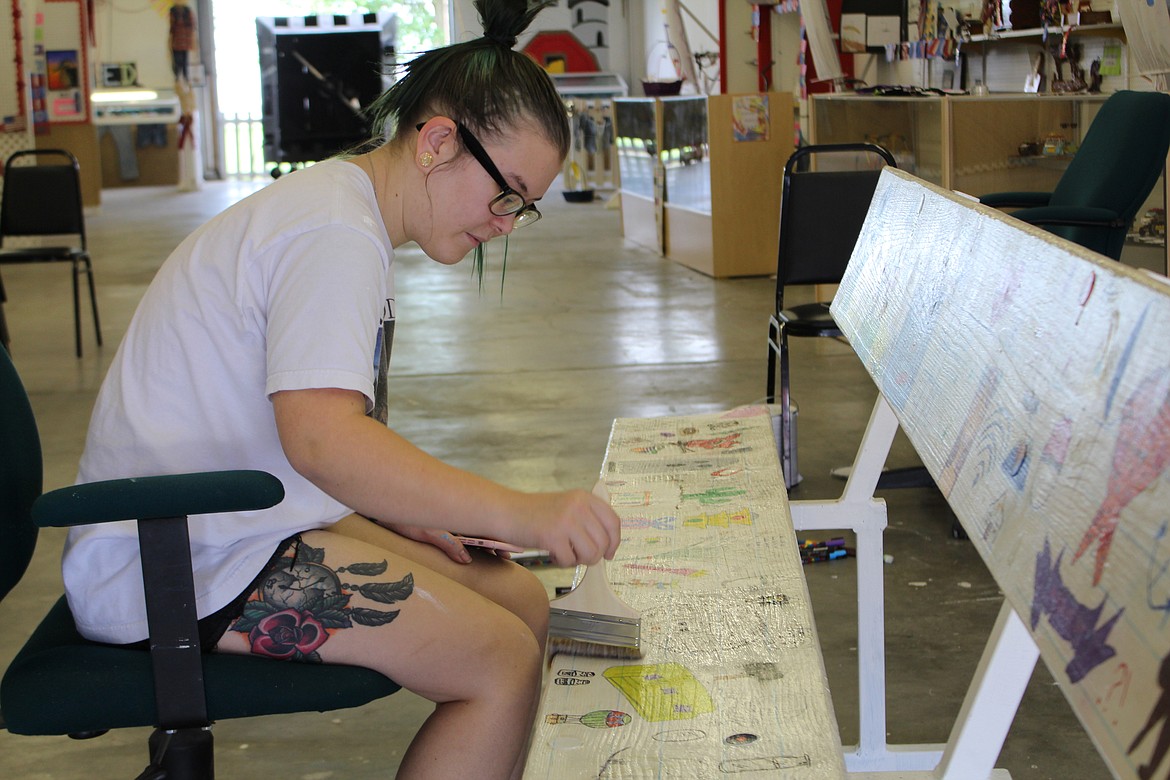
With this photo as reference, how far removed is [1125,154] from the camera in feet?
10.7

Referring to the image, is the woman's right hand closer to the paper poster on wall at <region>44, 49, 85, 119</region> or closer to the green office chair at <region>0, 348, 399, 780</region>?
the green office chair at <region>0, 348, 399, 780</region>

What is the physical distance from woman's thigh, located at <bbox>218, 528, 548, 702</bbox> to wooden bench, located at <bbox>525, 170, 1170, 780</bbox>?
10cm

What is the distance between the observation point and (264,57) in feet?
37.5

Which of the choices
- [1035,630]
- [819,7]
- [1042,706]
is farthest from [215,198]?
[1035,630]

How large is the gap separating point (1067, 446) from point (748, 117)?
6.13 metres

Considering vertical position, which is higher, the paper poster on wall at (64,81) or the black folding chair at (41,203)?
the paper poster on wall at (64,81)

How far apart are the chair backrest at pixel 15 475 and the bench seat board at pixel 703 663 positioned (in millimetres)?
635

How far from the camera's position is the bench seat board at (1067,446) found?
674mm

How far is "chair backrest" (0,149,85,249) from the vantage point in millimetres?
5355

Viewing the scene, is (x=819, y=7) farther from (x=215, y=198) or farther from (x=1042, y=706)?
(x=215, y=198)

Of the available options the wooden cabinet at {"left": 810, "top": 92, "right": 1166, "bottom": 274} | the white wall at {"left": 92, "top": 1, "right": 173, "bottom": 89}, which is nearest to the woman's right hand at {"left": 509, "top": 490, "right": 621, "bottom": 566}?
the wooden cabinet at {"left": 810, "top": 92, "right": 1166, "bottom": 274}

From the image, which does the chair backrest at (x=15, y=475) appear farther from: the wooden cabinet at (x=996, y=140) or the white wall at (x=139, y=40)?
the white wall at (x=139, y=40)

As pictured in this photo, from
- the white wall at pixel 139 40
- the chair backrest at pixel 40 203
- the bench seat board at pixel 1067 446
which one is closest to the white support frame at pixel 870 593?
the bench seat board at pixel 1067 446

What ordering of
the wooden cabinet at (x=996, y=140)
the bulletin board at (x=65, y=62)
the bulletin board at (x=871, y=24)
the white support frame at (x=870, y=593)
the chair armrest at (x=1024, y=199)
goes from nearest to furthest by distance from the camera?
the white support frame at (x=870, y=593), the chair armrest at (x=1024, y=199), the wooden cabinet at (x=996, y=140), the bulletin board at (x=871, y=24), the bulletin board at (x=65, y=62)
